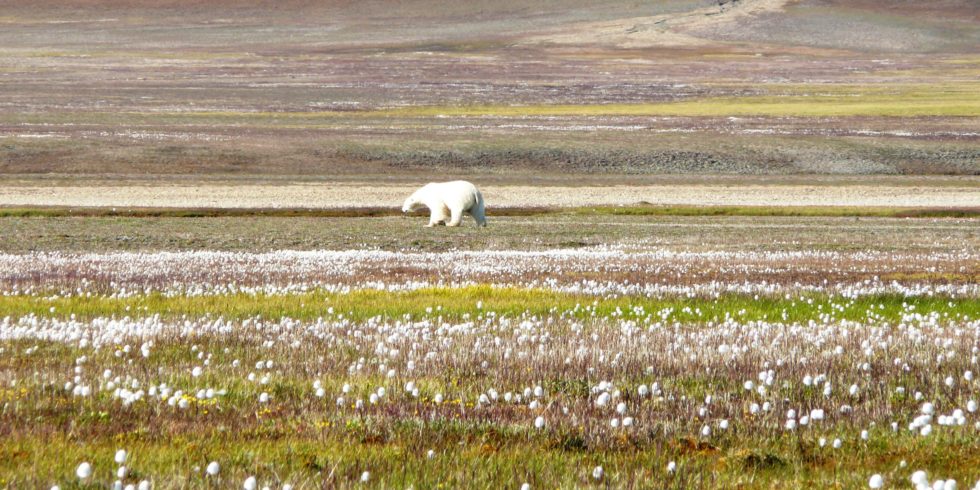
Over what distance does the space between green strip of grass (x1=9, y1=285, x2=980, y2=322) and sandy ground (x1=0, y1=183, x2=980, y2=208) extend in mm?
32292

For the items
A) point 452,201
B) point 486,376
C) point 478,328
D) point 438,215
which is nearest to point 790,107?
point 438,215

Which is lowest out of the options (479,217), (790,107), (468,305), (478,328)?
(790,107)

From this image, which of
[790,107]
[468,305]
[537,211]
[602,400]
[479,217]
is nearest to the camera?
[602,400]

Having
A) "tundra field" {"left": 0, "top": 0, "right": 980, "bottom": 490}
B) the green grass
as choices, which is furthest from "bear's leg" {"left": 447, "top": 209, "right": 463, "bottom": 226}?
the green grass

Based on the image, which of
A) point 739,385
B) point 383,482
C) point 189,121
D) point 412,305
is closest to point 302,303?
point 412,305

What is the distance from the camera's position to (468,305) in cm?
1617

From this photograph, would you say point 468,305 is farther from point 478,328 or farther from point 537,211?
point 537,211

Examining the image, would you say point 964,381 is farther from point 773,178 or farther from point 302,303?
point 773,178

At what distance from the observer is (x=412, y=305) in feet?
52.6

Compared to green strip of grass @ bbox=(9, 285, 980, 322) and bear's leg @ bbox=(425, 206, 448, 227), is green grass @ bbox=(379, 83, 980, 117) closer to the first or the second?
bear's leg @ bbox=(425, 206, 448, 227)

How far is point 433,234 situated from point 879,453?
31001mm

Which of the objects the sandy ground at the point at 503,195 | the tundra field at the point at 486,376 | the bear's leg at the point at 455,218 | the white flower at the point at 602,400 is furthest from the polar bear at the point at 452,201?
the white flower at the point at 602,400

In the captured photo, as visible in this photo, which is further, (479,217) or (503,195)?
(503,195)

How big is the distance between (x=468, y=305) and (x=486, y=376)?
20.8 ft
